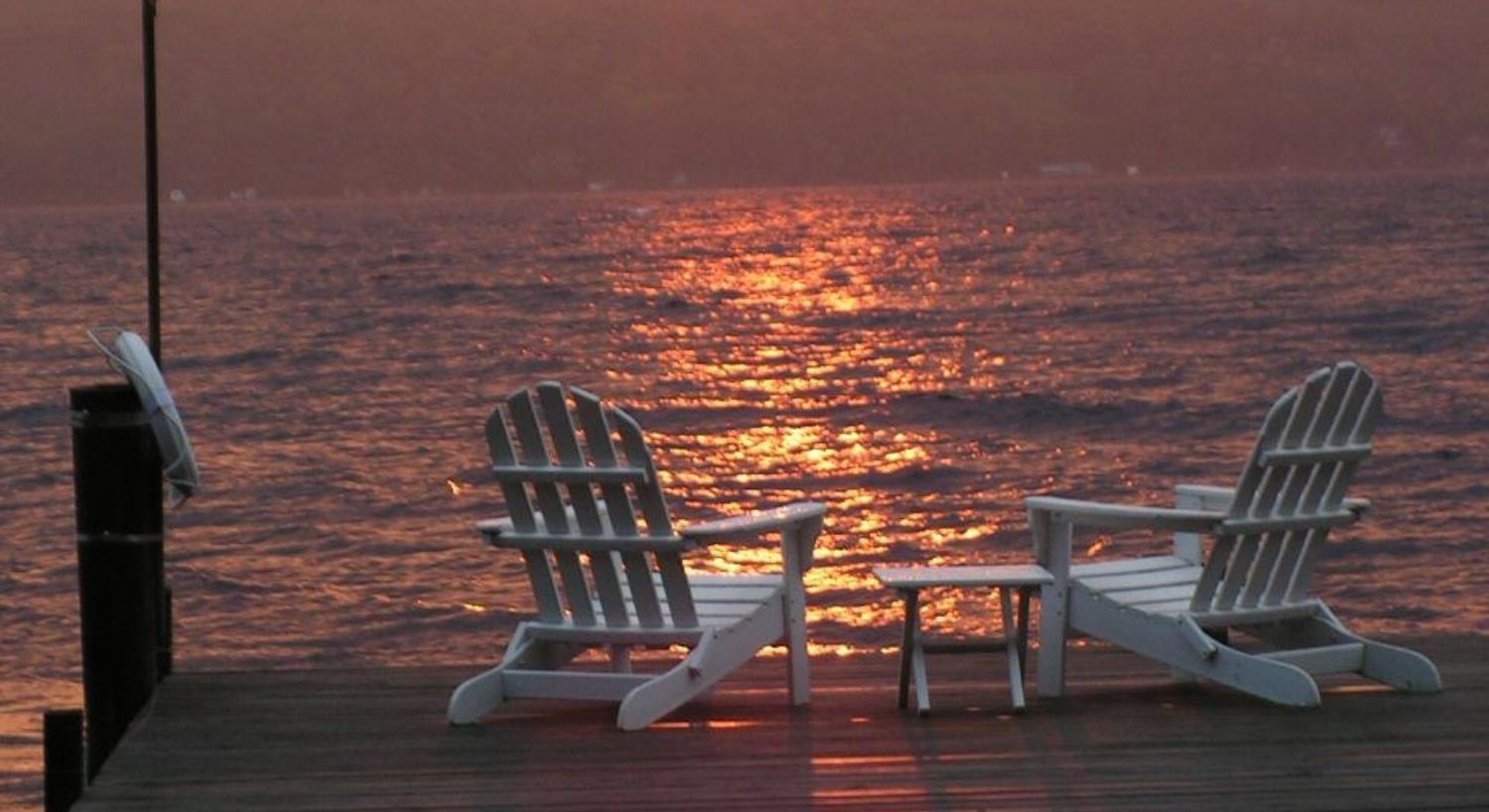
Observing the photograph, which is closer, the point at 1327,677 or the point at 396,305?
the point at 1327,677

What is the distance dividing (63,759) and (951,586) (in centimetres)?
235

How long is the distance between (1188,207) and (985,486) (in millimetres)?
68586

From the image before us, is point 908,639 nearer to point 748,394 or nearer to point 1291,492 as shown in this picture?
point 1291,492

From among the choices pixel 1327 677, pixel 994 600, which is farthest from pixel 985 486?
pixel 1327 677

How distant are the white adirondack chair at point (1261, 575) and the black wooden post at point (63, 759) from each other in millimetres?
2578

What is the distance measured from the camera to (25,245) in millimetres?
81812

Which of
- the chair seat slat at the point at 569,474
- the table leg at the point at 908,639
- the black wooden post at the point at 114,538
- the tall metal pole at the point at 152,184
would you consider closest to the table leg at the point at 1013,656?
the table leg at the point at 908,639

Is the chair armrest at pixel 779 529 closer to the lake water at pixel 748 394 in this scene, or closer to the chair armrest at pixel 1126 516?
the chair armrest at pixel 1126 516

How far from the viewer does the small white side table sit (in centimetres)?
612

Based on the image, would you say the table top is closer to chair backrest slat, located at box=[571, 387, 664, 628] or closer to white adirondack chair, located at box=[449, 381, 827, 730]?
white adirondack chair, located at box=[449, 381, 827, 730]

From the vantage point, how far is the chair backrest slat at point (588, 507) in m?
5.91

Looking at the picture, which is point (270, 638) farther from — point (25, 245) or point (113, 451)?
point (25, 245)

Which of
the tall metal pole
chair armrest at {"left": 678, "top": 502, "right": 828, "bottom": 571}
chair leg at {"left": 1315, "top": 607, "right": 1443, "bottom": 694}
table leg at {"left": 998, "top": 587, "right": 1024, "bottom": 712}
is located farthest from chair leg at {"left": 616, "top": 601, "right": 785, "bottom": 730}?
the tall metal pole

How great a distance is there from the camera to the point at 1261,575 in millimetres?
6258
